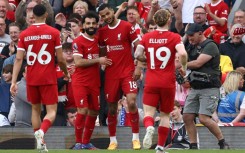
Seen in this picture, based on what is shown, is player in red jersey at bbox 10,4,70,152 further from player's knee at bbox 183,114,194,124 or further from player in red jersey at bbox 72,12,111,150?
player's knee at bbox 183,114,194,124

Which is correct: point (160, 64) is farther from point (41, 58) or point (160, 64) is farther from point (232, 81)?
point (232, 81)

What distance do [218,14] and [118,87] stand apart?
5.48 metres

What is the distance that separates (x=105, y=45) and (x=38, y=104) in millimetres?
2025

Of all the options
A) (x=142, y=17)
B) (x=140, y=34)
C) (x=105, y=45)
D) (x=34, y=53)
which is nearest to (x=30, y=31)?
(x=34, y=53)

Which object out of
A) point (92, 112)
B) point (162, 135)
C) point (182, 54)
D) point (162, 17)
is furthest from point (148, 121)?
point (92, 112)

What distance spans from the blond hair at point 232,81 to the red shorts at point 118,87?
2.40 metres

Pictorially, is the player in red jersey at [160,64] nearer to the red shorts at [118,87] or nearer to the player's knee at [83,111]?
the red shorts at [118,87]

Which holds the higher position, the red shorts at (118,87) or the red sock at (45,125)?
the red shorts at (118,87)

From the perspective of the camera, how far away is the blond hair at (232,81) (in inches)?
856

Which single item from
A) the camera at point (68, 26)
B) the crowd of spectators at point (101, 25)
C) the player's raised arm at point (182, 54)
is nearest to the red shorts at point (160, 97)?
the player's raised arm at point (182, 54)

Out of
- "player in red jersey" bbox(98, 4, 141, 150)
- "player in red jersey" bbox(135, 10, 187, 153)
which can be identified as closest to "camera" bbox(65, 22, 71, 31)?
"player in red jersey" bbox(98, 4, 141, 150)

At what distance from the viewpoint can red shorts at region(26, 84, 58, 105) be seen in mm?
18875

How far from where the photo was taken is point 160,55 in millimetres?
18328

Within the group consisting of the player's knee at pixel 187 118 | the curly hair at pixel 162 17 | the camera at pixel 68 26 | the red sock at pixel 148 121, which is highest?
the curly hair at pixel 162 17
